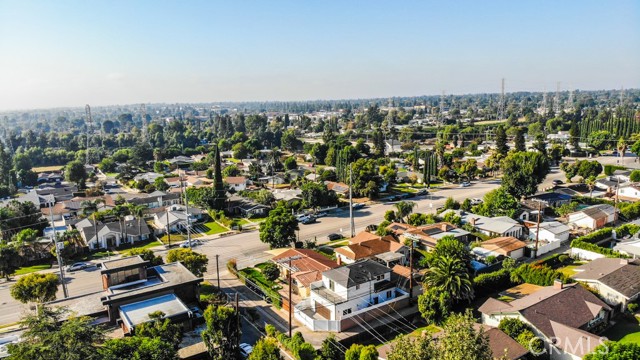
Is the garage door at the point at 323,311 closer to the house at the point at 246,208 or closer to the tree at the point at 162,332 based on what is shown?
the tree at the point at 162,332

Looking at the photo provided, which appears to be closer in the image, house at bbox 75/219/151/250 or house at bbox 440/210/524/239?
house at bbox 440/210/524/239

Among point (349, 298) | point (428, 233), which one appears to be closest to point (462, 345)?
point (349, 298)

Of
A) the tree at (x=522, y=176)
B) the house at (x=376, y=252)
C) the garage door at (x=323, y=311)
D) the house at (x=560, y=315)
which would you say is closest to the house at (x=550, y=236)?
Result: the tree at (x=522, y=176)

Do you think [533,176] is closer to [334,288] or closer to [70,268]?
[334,288]

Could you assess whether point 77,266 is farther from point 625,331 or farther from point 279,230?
point 625,331

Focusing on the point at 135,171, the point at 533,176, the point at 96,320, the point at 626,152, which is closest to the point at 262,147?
the point at 135,171

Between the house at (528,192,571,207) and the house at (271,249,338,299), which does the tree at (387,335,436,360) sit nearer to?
the house at (271,249,338,299)

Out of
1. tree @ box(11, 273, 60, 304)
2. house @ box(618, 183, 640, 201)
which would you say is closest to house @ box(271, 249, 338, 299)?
tree @ box(11, 273, 60, 304)
